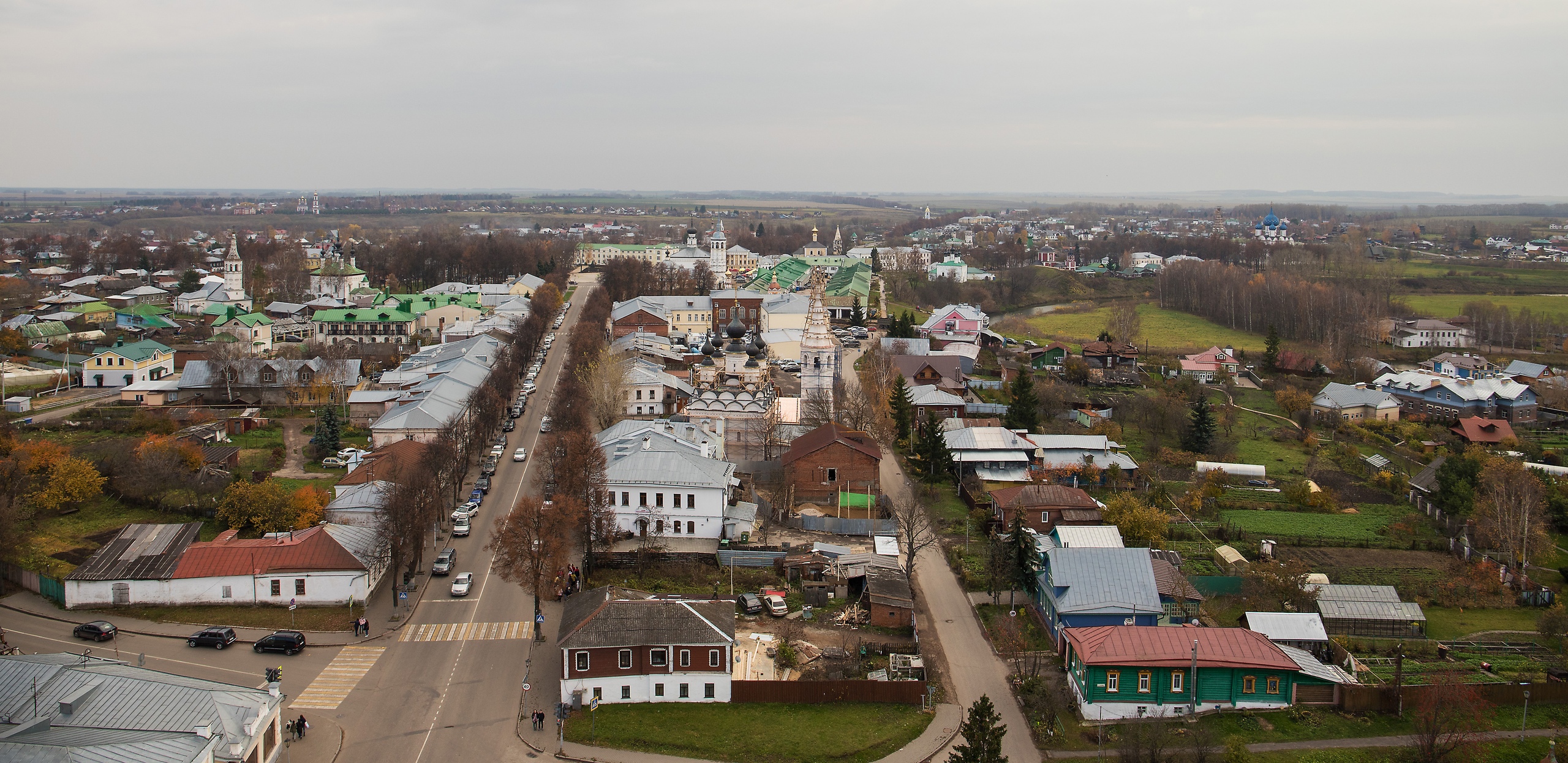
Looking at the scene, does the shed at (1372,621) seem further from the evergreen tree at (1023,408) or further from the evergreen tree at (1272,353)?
the evergreen tree at (1272,353)

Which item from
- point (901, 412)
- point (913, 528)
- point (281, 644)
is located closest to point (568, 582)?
point (281, 644)

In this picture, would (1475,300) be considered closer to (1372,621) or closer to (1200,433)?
(1200,433)

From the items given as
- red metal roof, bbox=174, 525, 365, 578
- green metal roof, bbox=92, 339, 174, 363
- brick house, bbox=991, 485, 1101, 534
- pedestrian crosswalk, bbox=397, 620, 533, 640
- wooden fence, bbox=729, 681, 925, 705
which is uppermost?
green metal roof, bbox=92, 339, 174, 363

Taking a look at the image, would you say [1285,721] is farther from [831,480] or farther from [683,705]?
[831,480]

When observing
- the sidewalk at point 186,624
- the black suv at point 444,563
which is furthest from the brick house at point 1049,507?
the sidewalk at point 186,624

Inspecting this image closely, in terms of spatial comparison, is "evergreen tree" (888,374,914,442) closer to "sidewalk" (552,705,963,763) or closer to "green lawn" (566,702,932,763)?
"green lawn" (566,702,932,763)

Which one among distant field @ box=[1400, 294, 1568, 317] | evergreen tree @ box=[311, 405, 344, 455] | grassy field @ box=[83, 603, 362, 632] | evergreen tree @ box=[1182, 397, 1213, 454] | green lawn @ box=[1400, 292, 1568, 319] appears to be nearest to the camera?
grassy field @ box=[83, 603, 362, 632]

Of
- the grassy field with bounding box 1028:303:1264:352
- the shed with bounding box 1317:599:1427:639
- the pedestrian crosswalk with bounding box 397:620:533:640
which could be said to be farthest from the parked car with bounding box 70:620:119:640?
the grassy field with bounding box 1028:303:1264:352

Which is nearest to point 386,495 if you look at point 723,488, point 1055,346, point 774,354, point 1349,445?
point 723,488
